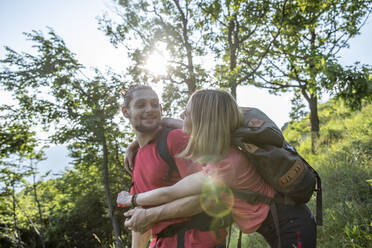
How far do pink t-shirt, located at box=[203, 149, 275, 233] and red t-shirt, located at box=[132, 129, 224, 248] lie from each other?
246 millimetres

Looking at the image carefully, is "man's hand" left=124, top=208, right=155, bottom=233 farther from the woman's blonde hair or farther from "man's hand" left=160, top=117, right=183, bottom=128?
"man's hand" left=160, top=117, right=183, bottom=128

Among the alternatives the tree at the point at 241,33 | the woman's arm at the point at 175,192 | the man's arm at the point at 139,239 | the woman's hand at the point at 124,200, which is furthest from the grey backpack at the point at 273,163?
the tree at the point at 241,33

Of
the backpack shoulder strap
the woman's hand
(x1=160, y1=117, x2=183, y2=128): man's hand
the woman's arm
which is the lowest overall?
the woman's hand

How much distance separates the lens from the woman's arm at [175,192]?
1436 mm

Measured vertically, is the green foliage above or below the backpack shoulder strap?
below

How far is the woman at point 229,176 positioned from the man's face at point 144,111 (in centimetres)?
59

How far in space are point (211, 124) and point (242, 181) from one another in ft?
1.30

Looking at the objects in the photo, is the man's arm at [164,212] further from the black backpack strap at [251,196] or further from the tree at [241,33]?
the tree at [241,33]

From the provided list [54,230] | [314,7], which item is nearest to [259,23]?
→ [314,7]

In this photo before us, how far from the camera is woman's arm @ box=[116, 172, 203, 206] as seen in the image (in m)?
1.44

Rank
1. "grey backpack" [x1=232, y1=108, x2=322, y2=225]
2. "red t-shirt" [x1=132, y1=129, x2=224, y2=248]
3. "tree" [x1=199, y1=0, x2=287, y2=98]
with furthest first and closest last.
Answer: "tree" [x1=199, y1=0, x2=287, y2=98]
"red t-shirt" [x1=132, y1=129, x2=224, y2=248]
"grey backpack" [x1=232, y1=108, x2=322, y2=225]

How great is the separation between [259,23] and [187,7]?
10.7 ft

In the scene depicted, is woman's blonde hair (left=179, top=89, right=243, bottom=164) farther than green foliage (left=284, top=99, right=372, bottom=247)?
No

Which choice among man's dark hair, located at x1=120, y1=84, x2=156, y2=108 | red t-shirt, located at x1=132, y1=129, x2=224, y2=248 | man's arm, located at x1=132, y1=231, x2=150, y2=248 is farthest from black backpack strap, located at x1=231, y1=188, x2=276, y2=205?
man's dark hair, located at x1=120, y1=84, x2=156, y2=108
